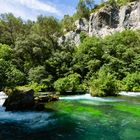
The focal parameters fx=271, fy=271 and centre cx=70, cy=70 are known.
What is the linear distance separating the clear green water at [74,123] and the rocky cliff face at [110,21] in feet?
183

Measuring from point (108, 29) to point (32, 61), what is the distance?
118ft

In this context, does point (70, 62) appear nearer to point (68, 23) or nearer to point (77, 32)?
point (77, 32)

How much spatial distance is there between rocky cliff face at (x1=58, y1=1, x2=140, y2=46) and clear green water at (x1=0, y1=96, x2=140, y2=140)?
5589 cm

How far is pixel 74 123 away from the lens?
80.4ft

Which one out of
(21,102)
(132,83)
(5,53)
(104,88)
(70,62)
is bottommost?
(21,102)

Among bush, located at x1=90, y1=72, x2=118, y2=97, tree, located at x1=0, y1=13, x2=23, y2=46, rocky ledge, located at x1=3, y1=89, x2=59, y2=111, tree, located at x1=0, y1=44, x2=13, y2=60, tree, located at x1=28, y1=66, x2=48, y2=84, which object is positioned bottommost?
rocky ledge, located at x1=3, y1=89, x2=59, y2=111

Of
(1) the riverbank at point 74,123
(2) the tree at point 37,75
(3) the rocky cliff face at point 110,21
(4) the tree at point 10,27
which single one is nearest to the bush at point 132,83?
(2) the tree at point 37,75

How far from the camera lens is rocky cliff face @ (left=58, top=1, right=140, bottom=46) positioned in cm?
8438

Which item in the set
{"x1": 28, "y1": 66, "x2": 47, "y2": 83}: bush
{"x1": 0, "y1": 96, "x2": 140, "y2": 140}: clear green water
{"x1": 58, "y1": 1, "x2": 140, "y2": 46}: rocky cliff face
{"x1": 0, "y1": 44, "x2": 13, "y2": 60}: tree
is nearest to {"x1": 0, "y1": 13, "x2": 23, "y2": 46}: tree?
{"x1": 0, "y1": 44, "x2": 13, "y2": 60}: tree

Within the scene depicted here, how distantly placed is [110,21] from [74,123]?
6909 cm

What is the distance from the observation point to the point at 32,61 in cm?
6219

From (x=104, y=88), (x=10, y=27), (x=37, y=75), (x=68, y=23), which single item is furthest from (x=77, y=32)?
(x=104, y=88)

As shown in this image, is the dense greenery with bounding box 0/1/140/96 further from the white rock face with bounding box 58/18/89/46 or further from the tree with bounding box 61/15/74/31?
the tree with bounding box 61/15/74/31

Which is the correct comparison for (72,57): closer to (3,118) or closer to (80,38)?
(80,38)
